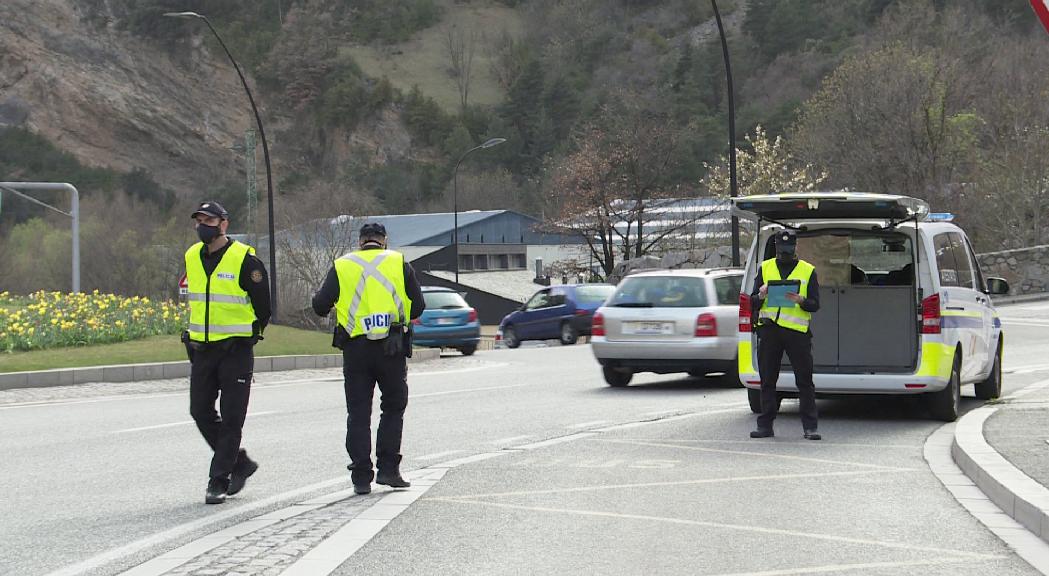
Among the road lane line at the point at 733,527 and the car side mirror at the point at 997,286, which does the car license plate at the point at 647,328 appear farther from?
the road lane line at the point at 733,527

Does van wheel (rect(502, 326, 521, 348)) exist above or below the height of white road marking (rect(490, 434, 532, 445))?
above

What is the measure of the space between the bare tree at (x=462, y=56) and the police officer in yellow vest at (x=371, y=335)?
150 meters

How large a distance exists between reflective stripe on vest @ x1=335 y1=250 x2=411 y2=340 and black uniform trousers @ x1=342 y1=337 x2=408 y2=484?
4.0 inches

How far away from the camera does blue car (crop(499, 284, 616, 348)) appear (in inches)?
1426

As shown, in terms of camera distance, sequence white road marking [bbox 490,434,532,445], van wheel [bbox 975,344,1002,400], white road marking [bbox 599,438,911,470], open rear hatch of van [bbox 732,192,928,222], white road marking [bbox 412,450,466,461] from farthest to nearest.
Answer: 1. van wheel [bbox 975,344,1002,400]
2. open rear hatch of van [bbox 732,192,928,222]
3. white road marking [bbox 490,434,532,445]
4. white road marking [bbox 412,450,466,461]
5. white road marking [bbox 599,438,911,470]

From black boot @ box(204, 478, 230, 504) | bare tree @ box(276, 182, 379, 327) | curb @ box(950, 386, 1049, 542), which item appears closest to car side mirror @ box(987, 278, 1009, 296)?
curb @ box(950, 386, 1049, 542)

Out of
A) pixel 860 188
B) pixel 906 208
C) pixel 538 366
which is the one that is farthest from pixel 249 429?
pixel 860 188

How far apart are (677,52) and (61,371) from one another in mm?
123913

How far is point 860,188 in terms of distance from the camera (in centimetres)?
5472

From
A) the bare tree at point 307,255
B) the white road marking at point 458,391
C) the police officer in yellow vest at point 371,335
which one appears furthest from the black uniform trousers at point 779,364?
the bare tree at point 307,255

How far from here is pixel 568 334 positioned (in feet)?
119

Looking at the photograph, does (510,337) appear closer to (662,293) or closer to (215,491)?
(662,293)

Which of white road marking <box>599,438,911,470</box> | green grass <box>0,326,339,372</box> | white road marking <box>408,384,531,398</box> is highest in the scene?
green grass <box>0,326,339,372</box>

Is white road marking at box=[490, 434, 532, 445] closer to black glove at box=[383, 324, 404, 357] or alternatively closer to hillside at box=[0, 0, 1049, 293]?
black glove at box=[383, 324, 404, 357]
